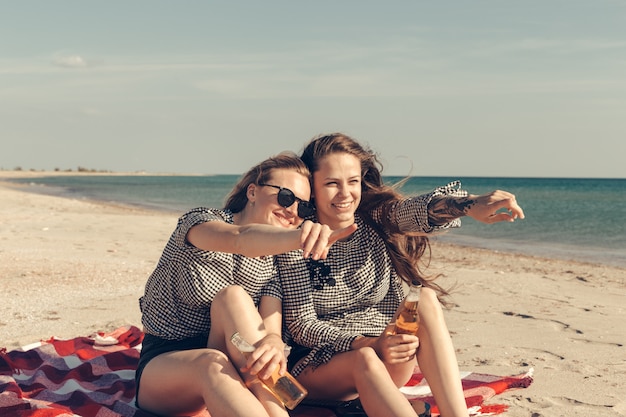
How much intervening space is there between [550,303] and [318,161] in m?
4.65

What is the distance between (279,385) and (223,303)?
1.50ft

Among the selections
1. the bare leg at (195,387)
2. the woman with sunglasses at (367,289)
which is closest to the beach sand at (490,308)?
the woman with sunglasses at (367,289)

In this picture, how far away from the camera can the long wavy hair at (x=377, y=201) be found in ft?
13.6

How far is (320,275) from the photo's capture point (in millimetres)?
3963

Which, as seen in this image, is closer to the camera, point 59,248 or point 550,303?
point 550,303

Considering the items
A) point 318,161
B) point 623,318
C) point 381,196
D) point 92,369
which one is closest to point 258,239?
point 318,161

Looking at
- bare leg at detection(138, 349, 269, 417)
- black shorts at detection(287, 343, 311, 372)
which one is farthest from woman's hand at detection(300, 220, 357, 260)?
black shorts at detection(287, 343, 311, 372)

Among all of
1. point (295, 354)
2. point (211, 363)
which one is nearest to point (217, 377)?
point (211, 363)

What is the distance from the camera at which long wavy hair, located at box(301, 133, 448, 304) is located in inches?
163

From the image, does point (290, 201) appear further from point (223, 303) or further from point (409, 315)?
point (409, 315)

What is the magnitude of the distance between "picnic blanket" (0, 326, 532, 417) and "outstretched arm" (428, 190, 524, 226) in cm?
113

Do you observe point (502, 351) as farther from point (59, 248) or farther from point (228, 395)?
point (59, 248)

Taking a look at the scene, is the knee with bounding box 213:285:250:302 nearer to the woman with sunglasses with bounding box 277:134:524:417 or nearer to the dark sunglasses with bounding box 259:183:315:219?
the woman with sunglasses with bounding box 277:134:524:417

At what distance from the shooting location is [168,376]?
135 inches
